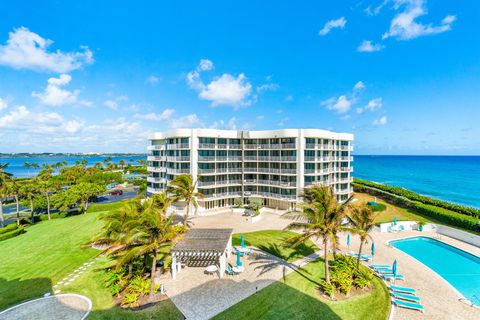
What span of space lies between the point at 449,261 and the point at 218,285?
25966mm

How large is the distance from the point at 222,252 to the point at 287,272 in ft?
21.8

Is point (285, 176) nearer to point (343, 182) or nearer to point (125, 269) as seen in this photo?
point (343, 182)

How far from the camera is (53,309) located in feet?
58.4

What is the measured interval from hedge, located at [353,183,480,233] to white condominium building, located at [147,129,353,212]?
9.73 m

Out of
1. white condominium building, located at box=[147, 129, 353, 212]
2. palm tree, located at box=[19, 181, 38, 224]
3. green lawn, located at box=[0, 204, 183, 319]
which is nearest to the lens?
green lawn, located at box=[0, 204, 183, 319]

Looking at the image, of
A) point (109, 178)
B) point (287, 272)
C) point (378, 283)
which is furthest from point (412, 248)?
point (109, 178)

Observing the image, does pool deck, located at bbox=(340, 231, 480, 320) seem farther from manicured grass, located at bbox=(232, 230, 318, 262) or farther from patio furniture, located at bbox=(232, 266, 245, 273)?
patio furniture, located at bbox=(232, 266, 245, 273)

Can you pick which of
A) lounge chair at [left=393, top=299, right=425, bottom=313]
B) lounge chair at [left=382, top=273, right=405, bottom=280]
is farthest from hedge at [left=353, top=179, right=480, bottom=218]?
lounge chair at [left=393, top=299, right=425, bottom=313]

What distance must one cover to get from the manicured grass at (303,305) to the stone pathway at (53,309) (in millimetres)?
10461

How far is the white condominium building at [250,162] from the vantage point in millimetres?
42500

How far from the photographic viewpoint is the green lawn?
1739cm

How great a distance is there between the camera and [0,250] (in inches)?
1204

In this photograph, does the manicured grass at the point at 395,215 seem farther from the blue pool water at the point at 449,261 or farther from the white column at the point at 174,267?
the white column at the point at 174,267

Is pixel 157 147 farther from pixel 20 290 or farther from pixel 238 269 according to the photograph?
pixel 238 269
